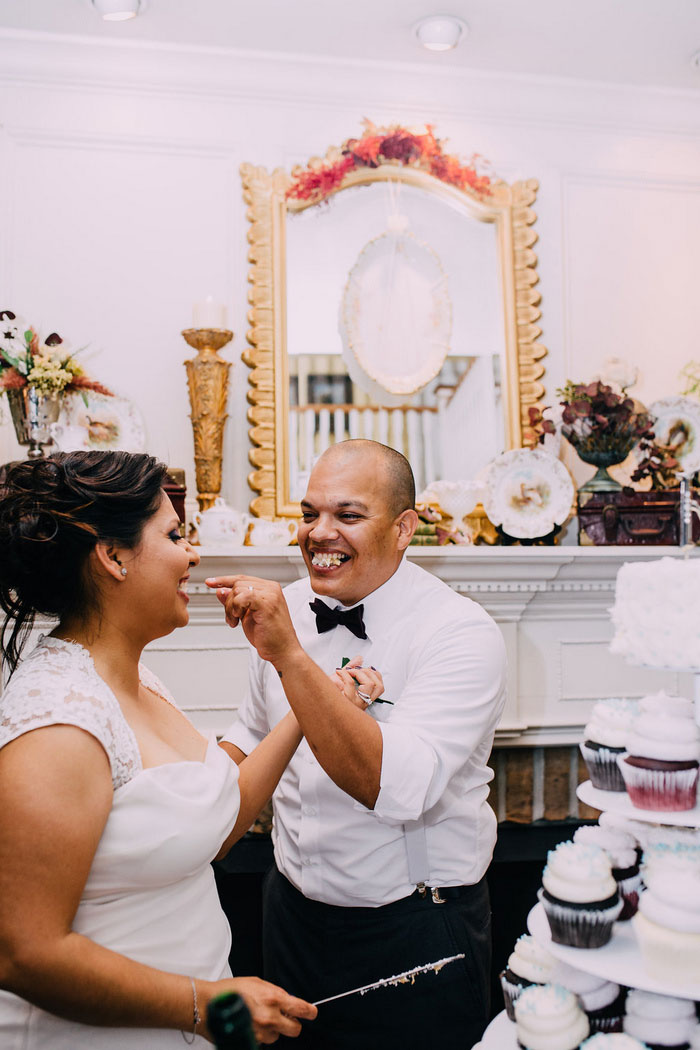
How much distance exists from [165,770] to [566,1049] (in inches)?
27.3

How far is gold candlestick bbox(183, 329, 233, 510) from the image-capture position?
327 centimetres

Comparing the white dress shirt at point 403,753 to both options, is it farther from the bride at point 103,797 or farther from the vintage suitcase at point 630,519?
the vintage suitcase at point 630,519

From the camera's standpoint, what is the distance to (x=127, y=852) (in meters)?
1.28

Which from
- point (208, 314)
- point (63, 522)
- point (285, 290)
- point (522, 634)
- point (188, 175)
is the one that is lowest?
point (522, 634)

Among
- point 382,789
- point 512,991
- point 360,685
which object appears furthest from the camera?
point 360,685

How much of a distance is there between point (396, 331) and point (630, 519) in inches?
44.3

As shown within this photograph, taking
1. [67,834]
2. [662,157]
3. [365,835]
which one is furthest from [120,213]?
[67,834]

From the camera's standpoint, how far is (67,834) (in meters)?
1.18

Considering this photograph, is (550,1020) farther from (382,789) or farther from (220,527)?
(220,527)

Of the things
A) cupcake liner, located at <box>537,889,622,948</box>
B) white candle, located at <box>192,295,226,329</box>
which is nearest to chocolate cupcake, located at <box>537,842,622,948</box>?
cupcake liner, located at <box>537,889,622,948</box>

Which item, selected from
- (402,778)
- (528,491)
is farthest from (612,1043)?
(528,491)

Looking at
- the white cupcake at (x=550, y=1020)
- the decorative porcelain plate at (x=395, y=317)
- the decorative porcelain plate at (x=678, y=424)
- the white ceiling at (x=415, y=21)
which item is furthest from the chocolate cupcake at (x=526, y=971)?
the white ceiling at (x=415, y=21)

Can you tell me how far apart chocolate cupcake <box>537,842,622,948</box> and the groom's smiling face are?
0.81 m

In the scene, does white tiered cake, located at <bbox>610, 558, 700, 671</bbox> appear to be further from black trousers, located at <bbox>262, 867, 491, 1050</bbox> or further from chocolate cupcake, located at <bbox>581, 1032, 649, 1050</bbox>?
black trousers, located at <bbox>262, 867, 491, 1050</bbox>
